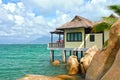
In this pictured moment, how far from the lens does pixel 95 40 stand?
35406 millimetres

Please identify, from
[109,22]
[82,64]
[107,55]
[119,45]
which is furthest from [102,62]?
[82,64]

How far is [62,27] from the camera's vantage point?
38.8 m

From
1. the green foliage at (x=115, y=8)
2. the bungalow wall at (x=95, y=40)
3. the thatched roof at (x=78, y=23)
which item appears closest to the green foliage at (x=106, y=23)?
the green foliage at (x=115, y=8)

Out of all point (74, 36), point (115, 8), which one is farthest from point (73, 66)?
point (74, 36)

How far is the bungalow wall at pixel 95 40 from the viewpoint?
115ft

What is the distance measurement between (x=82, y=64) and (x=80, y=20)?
38.0ft

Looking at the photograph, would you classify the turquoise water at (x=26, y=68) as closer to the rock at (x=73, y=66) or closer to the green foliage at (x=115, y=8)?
the rock at (x=73, y=66)

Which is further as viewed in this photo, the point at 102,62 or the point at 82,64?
the point at 82,64

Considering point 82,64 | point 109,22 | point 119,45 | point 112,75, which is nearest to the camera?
point 112,75

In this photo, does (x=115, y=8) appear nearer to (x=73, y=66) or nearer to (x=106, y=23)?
(x=106, y=23)

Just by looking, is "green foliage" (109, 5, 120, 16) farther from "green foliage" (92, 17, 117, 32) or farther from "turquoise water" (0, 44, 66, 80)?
"turquoise water" (0, 44, 66, 80)

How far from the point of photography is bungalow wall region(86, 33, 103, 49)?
115ft

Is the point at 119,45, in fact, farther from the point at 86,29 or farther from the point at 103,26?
the point at 86,29

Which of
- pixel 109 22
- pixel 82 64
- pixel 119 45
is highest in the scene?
pixel 109 22
